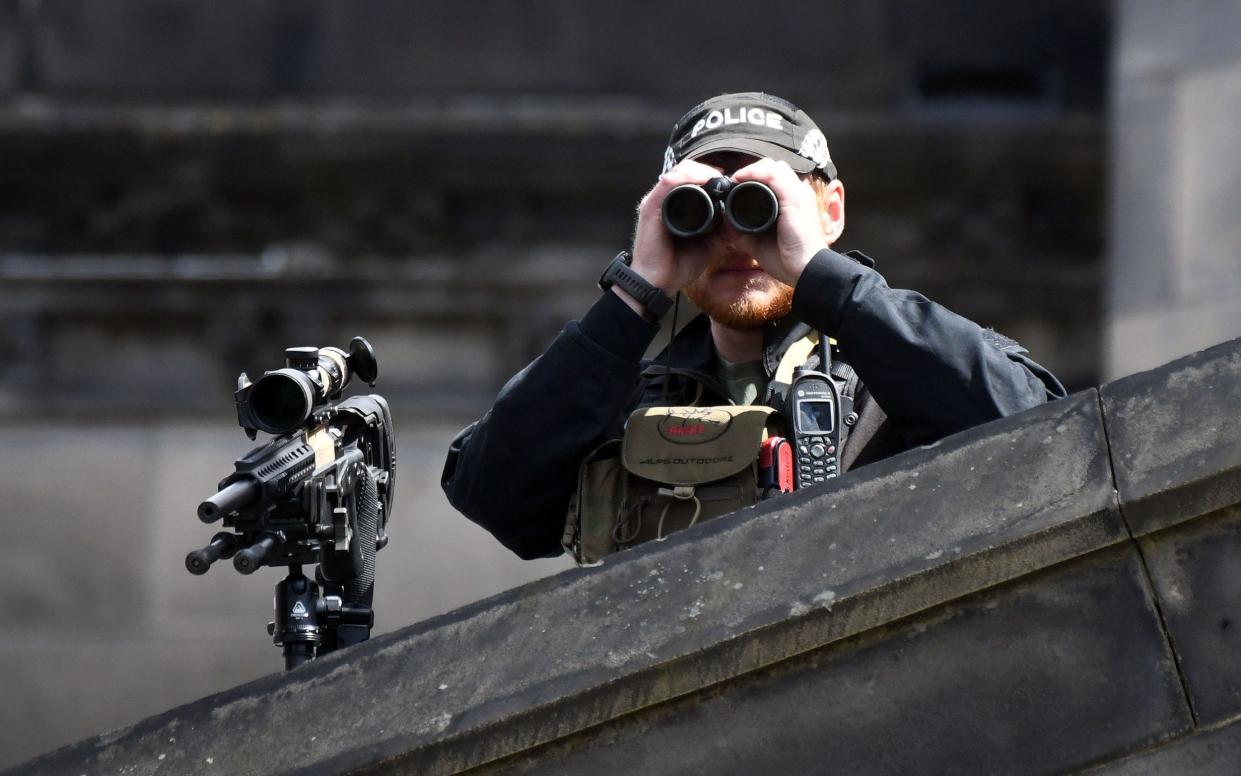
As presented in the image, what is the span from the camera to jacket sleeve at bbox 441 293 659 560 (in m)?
3.60

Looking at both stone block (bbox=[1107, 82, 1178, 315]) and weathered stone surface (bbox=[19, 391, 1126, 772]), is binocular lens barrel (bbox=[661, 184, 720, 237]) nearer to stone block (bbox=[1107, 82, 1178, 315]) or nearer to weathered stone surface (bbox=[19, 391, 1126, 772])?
weathered stone surface (bbox=[19, 391, 1126, 772])

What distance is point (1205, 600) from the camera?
2773 millimetres

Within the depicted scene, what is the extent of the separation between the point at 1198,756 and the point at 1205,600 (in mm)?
209

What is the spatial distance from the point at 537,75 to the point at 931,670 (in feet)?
16.9

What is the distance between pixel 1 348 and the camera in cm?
759

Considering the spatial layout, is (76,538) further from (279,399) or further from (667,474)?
(667,474)

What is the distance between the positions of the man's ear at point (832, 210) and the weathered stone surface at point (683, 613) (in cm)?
99

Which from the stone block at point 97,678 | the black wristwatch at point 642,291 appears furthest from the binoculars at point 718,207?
the stone block at point 97,678

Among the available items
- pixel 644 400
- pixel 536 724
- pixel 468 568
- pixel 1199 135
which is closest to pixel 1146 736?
pixel 536 724

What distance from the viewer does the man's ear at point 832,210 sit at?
3.90 metres

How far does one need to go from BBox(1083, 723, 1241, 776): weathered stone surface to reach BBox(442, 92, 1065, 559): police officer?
2.54 ft

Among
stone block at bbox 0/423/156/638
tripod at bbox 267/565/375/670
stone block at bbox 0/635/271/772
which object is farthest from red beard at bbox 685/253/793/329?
stone block at bbox 0/423/156/638

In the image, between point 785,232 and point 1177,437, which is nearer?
point 1177,437

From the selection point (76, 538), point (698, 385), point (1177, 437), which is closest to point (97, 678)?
point (76, 538)
